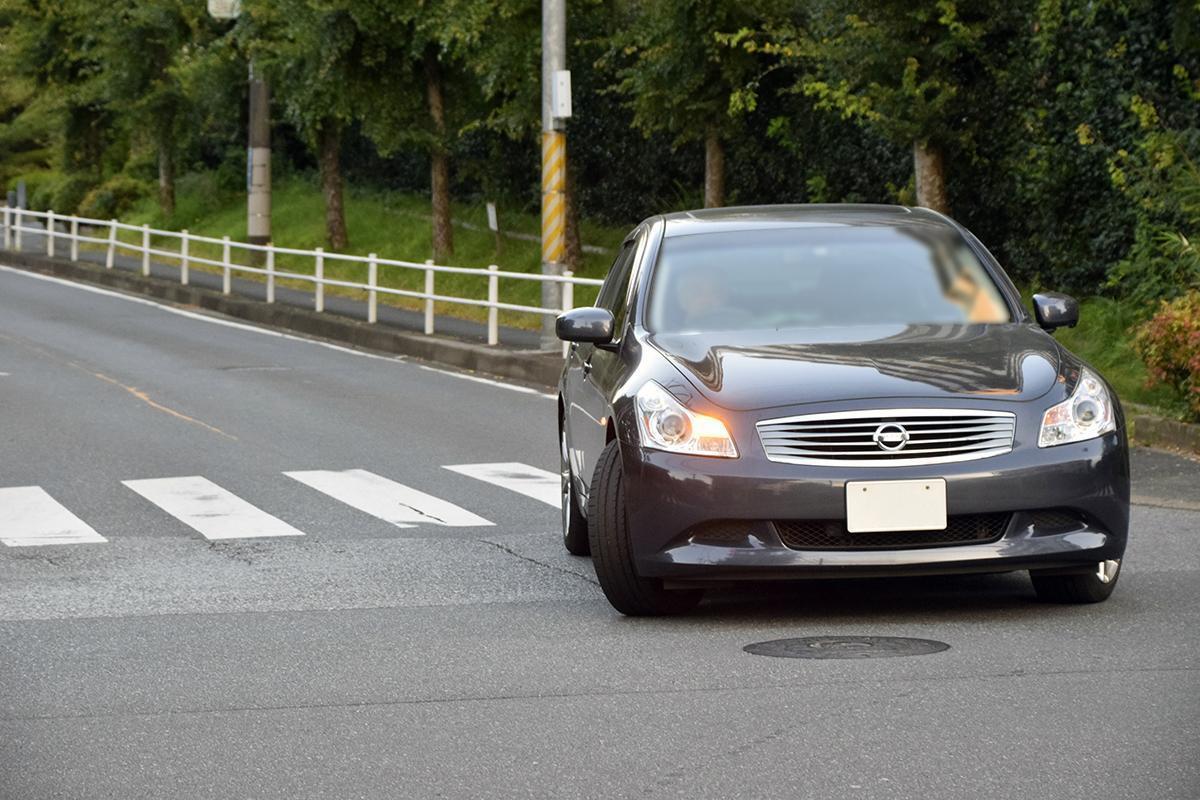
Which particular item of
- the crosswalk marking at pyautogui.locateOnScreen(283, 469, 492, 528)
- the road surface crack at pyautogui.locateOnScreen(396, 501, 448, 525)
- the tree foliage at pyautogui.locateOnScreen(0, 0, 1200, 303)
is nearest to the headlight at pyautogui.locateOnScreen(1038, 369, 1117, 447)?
the crosswalk marking at pyautogui.locateOnScreen(283, 469, 492, 528)

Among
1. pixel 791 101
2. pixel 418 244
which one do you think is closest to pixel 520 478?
pixel 791 101

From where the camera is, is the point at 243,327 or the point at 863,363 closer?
the point at 863,363

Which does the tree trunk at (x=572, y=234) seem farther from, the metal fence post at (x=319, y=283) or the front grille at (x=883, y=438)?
the front grille at (x=883, y=438)

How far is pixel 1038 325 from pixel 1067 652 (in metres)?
2.16

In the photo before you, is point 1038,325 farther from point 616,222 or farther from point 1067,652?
point 616,222

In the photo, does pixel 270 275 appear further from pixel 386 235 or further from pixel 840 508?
pixel 840 508

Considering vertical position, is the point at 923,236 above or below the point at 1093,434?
above

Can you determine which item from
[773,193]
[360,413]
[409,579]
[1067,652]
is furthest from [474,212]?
[1067,652]

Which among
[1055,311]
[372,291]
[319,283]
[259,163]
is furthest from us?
[259,163]

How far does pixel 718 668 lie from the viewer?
7094mm

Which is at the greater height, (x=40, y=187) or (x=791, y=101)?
(x=791, y=101)

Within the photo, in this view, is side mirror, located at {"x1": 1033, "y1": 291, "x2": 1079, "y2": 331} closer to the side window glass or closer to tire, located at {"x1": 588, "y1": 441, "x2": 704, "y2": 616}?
the side window glass

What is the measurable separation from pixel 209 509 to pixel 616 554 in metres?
4.58

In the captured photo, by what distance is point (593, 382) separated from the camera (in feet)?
30.1
